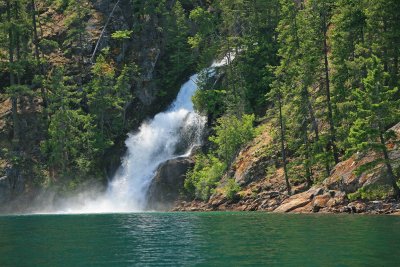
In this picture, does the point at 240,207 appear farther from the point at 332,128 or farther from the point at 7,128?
the point at 7,128

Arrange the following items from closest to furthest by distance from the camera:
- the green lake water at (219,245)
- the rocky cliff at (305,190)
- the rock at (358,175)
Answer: the green lake water at (219,245)
the rocky cliff at (305,190)
the rock at (358,175)

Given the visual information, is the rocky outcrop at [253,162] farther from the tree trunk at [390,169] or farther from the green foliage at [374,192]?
the tree trunk at [390,169]

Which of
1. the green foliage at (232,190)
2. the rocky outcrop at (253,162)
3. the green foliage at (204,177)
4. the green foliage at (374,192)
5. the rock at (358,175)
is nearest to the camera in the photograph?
the green foliage at (374,192)

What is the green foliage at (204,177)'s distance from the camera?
54.6 metres

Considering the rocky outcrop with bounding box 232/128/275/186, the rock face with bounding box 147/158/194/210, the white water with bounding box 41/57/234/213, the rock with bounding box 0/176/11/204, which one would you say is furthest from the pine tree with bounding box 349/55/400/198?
the rock with bounding box 0/176/11/204

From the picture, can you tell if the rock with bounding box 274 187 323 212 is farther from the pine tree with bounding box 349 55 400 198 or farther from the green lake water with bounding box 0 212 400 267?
the green lake water with bounding box 0 212 400 267

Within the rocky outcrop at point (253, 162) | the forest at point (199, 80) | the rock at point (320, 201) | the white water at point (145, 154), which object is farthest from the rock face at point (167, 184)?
the rock at point (320, 201)

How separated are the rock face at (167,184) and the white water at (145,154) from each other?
42.0 inches

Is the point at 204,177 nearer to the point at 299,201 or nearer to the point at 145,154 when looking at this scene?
the point at 145,154

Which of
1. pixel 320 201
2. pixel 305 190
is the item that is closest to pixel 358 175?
pixel 320 201

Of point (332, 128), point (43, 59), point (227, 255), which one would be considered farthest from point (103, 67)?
point (227, 255)

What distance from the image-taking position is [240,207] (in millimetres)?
47625

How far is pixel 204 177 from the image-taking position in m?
55.6

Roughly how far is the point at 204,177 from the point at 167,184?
5.84 m
